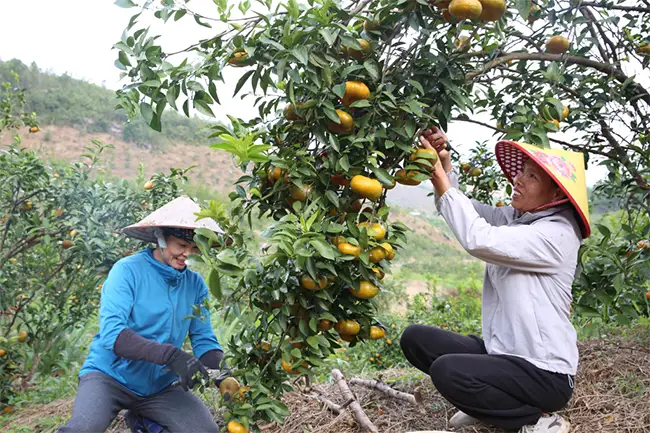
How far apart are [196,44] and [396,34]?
54 centimetres

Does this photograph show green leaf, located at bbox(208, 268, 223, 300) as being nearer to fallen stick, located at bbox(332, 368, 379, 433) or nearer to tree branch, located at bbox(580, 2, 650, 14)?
fallen stick, located at bbox(332, 368, 379, 433)

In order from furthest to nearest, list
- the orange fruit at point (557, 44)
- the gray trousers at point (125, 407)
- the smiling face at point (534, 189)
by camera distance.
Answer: the orange fruit at point (557, 44), the gray trousers at point (125, 407), the smiling face at point (534, 189)

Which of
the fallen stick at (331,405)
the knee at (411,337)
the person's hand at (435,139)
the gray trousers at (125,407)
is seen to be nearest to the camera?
the person's hand at (435,139)

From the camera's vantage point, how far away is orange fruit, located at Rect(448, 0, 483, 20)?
4.35 feet

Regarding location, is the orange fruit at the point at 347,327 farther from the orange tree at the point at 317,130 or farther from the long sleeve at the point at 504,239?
the long sleeve at the point at 504,239

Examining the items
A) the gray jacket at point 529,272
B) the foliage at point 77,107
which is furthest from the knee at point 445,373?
the foliage at point 77,107

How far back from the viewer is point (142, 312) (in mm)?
2029

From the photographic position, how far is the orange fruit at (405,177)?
4.95 feet

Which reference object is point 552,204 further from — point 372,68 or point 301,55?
point 301,55

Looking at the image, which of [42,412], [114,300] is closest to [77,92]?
[42,412]

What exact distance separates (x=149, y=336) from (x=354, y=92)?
1.23 meters

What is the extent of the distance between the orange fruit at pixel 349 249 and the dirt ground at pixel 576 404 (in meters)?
1.00

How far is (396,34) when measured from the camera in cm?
151

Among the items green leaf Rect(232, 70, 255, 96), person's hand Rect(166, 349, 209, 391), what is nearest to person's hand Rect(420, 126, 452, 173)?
green leaf Rect(232, 70, 255, 96)
